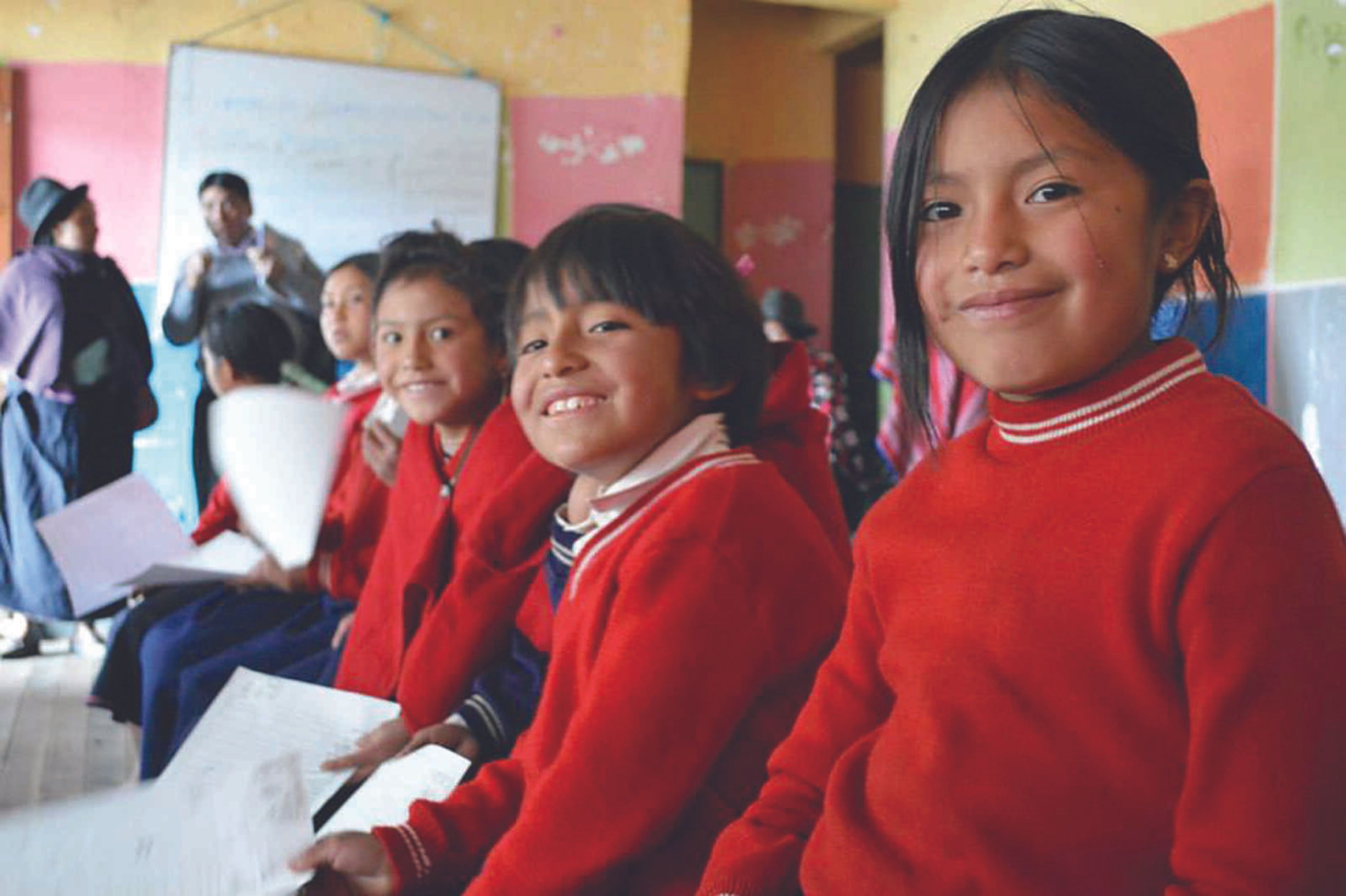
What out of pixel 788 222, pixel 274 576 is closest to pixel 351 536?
pixel 274 576

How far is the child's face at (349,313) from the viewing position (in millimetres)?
2182

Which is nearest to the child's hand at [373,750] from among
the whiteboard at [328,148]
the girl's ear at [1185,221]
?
the girl's ear at [1185,221]

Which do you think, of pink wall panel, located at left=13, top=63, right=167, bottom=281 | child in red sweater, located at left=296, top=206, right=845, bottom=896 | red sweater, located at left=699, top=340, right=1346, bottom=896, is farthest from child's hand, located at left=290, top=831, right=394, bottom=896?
pink wall panel, located at left=13, top=63, right=167, bottom=281

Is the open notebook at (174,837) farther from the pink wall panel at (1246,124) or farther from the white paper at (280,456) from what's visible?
the pink wall panel at (1246,124)

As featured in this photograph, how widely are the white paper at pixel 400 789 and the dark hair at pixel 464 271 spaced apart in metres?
0.58

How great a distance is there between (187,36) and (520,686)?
3.34 meters

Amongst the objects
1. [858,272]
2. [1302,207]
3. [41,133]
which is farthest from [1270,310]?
[41,133]

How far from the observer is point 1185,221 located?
0.70 meters

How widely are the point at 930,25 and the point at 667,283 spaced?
135 inches

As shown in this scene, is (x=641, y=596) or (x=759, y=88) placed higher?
(x=759, y=88)

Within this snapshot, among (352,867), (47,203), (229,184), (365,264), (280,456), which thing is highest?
(229,184)

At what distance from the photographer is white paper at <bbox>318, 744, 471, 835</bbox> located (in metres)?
1.08

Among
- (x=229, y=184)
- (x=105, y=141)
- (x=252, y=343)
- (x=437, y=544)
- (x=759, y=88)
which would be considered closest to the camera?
(x=437, y=544)

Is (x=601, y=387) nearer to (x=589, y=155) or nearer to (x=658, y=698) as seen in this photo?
(x=658, y=698)
